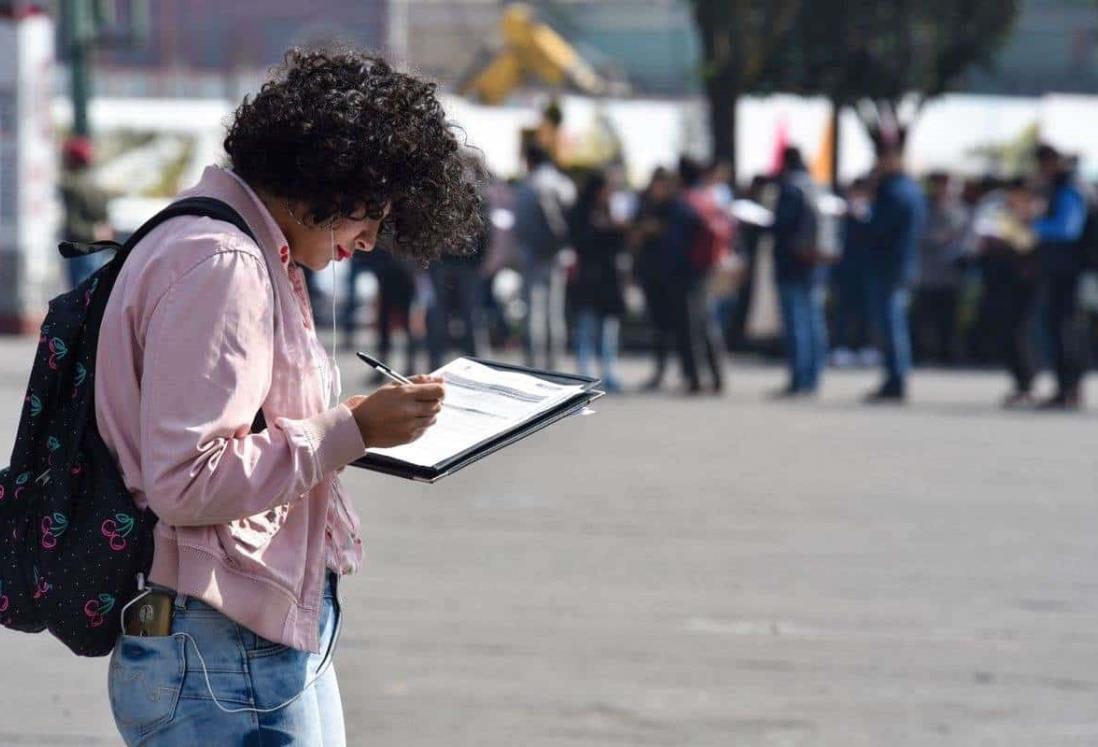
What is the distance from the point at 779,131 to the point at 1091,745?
69.7ft

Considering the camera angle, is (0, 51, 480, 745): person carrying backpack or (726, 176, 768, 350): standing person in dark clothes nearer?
(0, 51, 480, 745): person carrying backpack

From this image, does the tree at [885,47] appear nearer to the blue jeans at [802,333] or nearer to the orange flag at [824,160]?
the orange flag at [824,160]

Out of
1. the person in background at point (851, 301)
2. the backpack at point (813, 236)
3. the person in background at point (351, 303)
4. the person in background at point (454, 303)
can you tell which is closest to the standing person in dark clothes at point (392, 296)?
the person in background at point (454, 303)

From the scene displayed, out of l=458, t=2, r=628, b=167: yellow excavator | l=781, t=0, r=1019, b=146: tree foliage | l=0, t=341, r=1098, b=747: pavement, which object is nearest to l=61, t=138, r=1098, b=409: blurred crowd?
l=0, t=341, r=1098, b=747: pavement

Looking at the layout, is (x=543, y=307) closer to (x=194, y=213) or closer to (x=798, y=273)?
(x=798, y=273)

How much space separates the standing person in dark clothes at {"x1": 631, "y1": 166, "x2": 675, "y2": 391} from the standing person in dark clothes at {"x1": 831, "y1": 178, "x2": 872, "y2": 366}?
2.03 meters

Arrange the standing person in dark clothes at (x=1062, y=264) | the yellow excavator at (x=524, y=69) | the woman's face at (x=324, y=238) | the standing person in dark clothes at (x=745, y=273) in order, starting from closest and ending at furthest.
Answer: the woman's face at (x=324, y=238)
the standing person in dark clothes at (x=1062, y=264)
the standing person in dark clothes at (x=745, y=273)
the yellow excavator at (x=524, y=69)

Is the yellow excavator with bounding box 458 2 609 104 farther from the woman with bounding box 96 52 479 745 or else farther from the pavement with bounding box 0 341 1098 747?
the woman with bounding box 96 52 479 745

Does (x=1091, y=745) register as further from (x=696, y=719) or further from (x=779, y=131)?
(x=779, y=131)

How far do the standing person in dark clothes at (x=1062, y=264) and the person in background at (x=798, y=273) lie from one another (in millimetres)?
1706

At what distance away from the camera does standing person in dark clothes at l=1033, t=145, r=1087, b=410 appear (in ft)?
46.5

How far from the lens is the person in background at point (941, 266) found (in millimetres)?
19094

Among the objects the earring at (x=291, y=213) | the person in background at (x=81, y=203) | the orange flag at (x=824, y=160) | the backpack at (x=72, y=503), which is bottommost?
the orange flag at (x=824, y=160)

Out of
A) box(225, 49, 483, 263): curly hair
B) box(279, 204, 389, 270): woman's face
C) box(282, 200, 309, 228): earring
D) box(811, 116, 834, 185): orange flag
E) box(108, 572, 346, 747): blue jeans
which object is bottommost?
box(811, 116, 834, 185): orange flag
